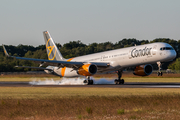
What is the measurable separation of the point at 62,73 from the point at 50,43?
7628 mm

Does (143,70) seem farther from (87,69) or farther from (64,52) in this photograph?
(64,52)

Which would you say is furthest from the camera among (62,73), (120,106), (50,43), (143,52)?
(50,43)

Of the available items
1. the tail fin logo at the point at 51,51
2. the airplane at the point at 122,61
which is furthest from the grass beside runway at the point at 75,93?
the tail fin logo at the point at 51,51

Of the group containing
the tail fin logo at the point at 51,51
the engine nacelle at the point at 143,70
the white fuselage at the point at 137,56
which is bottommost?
the engine nacelle at the point at 143,70

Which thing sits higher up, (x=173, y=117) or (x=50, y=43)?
(x=50, y=43)

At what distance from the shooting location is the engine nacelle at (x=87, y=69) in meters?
43.6

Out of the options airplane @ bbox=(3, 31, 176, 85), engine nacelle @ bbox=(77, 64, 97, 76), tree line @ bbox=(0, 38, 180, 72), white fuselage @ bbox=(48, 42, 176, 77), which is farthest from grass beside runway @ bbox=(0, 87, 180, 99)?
tree line @ bbox=(0, 38, 180, 72)

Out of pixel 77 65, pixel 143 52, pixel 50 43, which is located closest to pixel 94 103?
pixel 143 52

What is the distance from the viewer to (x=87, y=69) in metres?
43.4

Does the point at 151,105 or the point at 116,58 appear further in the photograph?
the point at 116,58

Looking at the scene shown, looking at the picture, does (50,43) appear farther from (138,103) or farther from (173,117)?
(173,117)

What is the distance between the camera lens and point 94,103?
19.9m

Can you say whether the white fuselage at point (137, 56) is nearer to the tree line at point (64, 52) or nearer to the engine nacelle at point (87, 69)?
the engine nacelle at point (87, 69)

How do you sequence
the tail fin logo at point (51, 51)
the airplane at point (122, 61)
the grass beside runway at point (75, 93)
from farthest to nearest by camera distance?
1. the tail fin logo at point (51, 51)
2. the airplane at point (122, 61)
3. the grass beside runway at point (75, 93)
